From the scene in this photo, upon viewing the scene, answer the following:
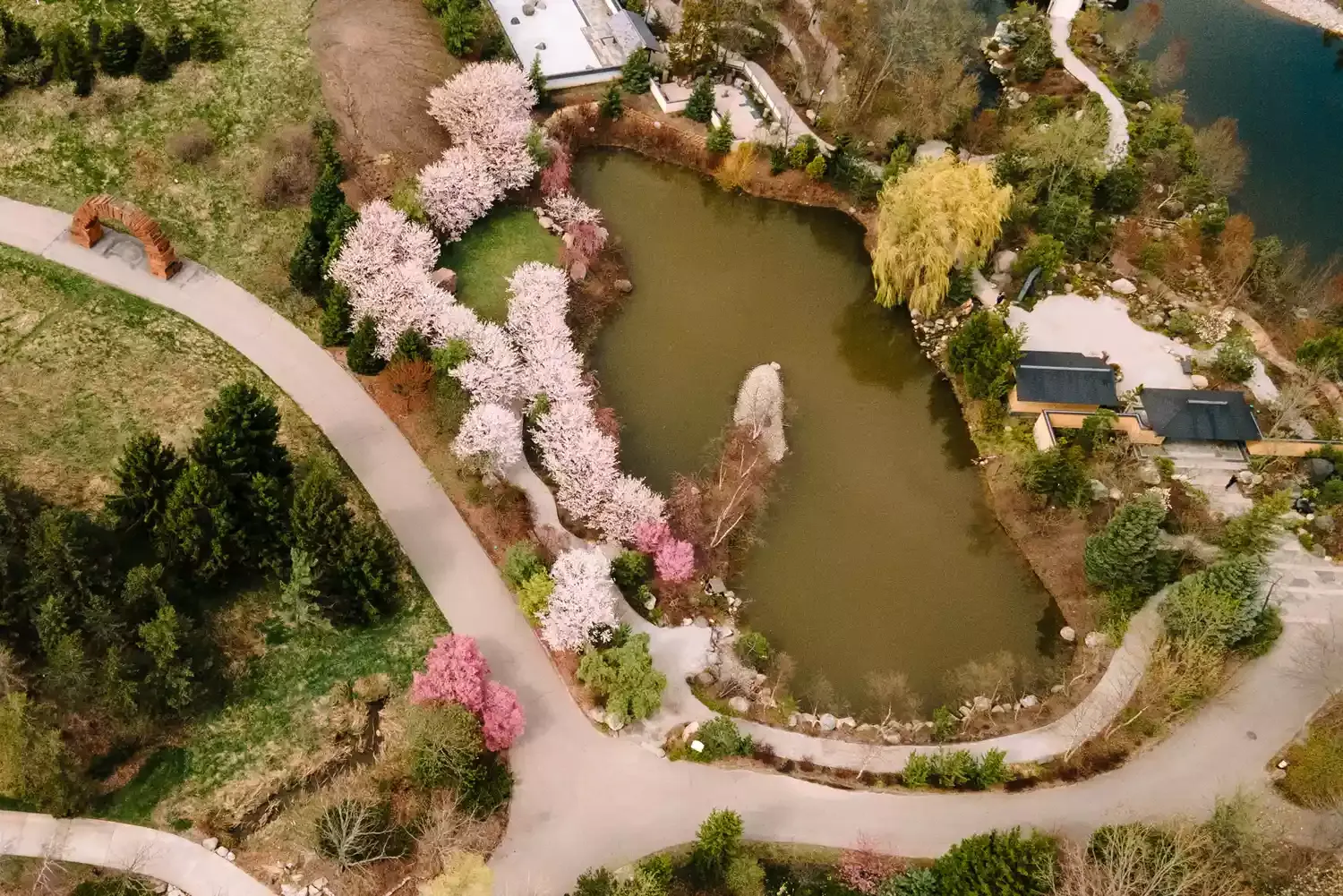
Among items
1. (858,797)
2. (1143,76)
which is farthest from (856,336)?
(1143,76)

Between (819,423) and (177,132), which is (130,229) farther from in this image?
(819,423)

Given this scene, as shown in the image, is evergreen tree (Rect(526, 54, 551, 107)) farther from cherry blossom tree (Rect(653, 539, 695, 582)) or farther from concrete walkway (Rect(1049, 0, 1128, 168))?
concrete walkway (Rect(1049, 0, 1128, 168))

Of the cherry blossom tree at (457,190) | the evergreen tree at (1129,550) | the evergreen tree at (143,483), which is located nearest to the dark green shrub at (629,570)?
the evergreen tree at (143,483)

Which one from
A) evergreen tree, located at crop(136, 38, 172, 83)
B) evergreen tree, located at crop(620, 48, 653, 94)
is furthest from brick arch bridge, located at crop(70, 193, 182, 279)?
evergreen tree, located at crop(620, 48, 653, 94)

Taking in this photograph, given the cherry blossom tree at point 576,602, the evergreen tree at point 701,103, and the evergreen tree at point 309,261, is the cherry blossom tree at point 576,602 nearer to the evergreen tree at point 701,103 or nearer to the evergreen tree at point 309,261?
the evergreen tree at point 309,261

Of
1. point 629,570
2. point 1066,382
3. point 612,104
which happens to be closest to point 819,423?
point 1066,382

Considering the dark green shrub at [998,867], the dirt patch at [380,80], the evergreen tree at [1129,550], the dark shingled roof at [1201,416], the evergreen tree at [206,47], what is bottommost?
the evergreen tree at [206,47]
